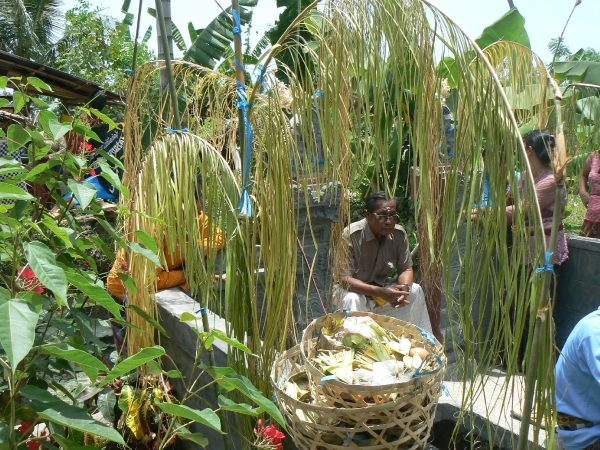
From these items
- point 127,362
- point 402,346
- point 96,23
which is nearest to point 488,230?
point 127,362

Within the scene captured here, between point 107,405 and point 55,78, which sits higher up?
point 55,78

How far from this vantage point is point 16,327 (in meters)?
1.12

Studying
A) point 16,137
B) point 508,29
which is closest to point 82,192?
point 16,137

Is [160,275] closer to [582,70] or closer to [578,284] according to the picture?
[578,284]

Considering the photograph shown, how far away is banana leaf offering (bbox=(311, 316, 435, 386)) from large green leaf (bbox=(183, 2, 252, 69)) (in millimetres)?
5469

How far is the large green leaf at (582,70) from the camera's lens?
18.1ft

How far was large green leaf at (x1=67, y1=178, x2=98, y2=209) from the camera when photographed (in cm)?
152

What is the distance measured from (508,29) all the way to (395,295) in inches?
130

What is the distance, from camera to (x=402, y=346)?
213cm

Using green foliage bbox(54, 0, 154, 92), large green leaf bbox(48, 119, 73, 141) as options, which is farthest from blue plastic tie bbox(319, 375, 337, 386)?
green foliage bbox(54, 0, 154, 92)

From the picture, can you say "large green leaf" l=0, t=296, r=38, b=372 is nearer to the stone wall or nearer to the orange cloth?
the orange cloth

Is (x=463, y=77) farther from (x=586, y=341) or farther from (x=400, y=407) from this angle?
(x=586, y=341)

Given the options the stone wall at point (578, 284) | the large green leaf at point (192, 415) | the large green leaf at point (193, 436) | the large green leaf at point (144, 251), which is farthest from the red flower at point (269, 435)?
the stone wall at point (578, 284)

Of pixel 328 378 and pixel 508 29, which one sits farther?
pixel 508 29
